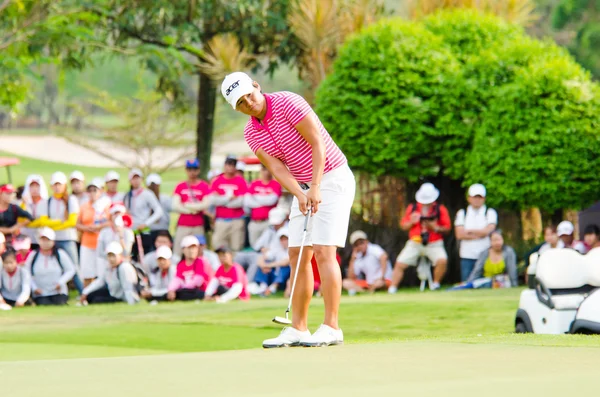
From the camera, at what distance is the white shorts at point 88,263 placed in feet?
56.8

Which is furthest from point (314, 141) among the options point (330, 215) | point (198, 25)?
point (198, 25)

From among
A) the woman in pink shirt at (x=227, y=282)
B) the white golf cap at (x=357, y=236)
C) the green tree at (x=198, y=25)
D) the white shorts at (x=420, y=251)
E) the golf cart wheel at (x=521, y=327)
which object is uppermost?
the green tree at (x=198, y=25)

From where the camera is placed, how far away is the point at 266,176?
58.4 ft

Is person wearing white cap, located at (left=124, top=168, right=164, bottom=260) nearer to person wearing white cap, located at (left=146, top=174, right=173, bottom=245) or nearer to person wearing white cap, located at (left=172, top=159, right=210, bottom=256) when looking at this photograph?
person wearing white cap, located at (left=146, top=174, right=173, bottom=245)

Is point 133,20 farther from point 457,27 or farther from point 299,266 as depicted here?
point 299,266

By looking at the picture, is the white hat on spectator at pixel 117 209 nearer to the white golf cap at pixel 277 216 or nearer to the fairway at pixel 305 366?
the white golf cap at pixel 277 216

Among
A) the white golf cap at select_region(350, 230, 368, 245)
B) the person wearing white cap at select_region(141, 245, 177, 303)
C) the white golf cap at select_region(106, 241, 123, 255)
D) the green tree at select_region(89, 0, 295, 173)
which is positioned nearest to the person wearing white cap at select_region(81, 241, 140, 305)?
the white golf cap at select_region(106, 241, 123, 255)

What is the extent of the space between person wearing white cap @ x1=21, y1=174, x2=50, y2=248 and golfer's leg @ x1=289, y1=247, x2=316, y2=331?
32.4 ft

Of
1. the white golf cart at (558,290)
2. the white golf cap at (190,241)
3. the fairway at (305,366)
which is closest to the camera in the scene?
the fairway at (305,366)

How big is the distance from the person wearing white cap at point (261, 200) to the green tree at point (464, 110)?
1.57 m

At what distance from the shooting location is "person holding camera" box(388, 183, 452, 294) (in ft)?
56.9

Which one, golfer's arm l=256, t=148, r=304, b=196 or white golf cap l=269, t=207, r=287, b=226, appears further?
white golf cap l=269, t=207, r=287, b=226

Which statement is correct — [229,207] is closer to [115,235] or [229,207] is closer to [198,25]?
[115,235]

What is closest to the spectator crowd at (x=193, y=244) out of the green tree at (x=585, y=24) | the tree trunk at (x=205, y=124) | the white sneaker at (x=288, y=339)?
the white sneaker at (x=288, y=339)
